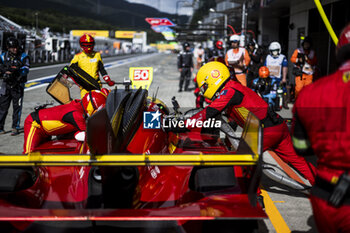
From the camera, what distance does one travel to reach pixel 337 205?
2.17 meters

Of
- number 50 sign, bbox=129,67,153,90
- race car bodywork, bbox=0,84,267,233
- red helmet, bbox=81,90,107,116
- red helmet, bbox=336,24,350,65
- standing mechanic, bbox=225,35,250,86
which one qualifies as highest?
standing mechanic, bbox=225,35,250,86

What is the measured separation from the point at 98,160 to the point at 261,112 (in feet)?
7.40

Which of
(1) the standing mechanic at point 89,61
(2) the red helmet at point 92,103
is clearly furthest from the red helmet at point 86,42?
(2) the red helmet at point 92,103

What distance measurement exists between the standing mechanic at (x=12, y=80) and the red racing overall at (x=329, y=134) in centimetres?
747

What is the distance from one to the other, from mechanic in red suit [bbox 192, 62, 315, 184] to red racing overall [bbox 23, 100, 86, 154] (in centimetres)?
125

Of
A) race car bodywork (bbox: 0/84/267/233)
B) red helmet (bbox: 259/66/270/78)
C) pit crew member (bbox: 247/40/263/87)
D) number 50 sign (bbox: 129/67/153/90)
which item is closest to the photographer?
race car bodywork (bbox: 0/84/267/233)

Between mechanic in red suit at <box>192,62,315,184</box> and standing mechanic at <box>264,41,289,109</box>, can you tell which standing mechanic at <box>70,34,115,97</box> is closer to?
mechanic in red suit at <box>192,62,315,184</box>

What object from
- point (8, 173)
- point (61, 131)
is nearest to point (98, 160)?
point (8, 173)

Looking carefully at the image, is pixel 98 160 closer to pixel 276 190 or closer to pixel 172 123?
pixel 172 123

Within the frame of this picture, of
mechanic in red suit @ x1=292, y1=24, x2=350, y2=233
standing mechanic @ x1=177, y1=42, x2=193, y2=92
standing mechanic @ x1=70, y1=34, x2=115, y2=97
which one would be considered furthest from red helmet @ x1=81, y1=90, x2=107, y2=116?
standing mechanic @ x1=177, y1=42, x2=193, y2=92

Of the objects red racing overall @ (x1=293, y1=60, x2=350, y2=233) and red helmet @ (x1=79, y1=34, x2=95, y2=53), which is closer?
red racing overall @ (x1=293, y1=60, x2=350, y2=233)

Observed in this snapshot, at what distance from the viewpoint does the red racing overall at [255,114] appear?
4.31 meters

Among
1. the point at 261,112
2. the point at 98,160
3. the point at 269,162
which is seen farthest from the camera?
the point at 269,162

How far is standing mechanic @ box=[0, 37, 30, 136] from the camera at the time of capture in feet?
28.3
